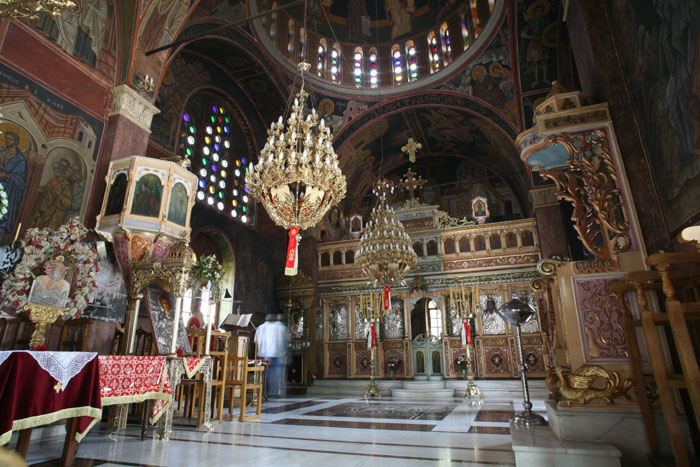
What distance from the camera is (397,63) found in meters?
13.5

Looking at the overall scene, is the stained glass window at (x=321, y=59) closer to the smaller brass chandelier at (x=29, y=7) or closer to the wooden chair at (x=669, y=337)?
the smaller brass chandelier at (x=29, y=7)

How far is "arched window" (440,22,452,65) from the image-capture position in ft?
40.8

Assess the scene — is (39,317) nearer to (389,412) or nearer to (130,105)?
(130,105)

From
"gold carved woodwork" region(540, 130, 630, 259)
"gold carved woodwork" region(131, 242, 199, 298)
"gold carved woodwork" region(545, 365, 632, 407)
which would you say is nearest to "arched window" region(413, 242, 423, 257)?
"gold carved woodwork" region(131, 242, 199, 298)

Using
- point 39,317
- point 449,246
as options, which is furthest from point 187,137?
point 449,246

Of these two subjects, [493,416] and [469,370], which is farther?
[469,370]

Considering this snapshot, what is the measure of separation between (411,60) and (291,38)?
412cm

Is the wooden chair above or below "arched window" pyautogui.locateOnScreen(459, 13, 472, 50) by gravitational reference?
below

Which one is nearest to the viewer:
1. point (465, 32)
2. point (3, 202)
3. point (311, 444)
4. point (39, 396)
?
point (39, 396)

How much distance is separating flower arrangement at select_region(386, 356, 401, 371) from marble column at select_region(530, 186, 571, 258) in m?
5.31

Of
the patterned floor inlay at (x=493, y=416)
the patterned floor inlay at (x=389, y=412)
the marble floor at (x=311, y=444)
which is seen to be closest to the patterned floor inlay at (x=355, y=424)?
the marble floor at (x=311, y=444)

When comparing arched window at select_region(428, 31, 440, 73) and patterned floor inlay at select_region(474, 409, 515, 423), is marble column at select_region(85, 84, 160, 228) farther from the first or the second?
arched window at select_region(428, 31, 440, 73)

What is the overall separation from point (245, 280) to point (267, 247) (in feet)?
5.50

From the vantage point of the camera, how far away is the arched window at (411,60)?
13.2 m
